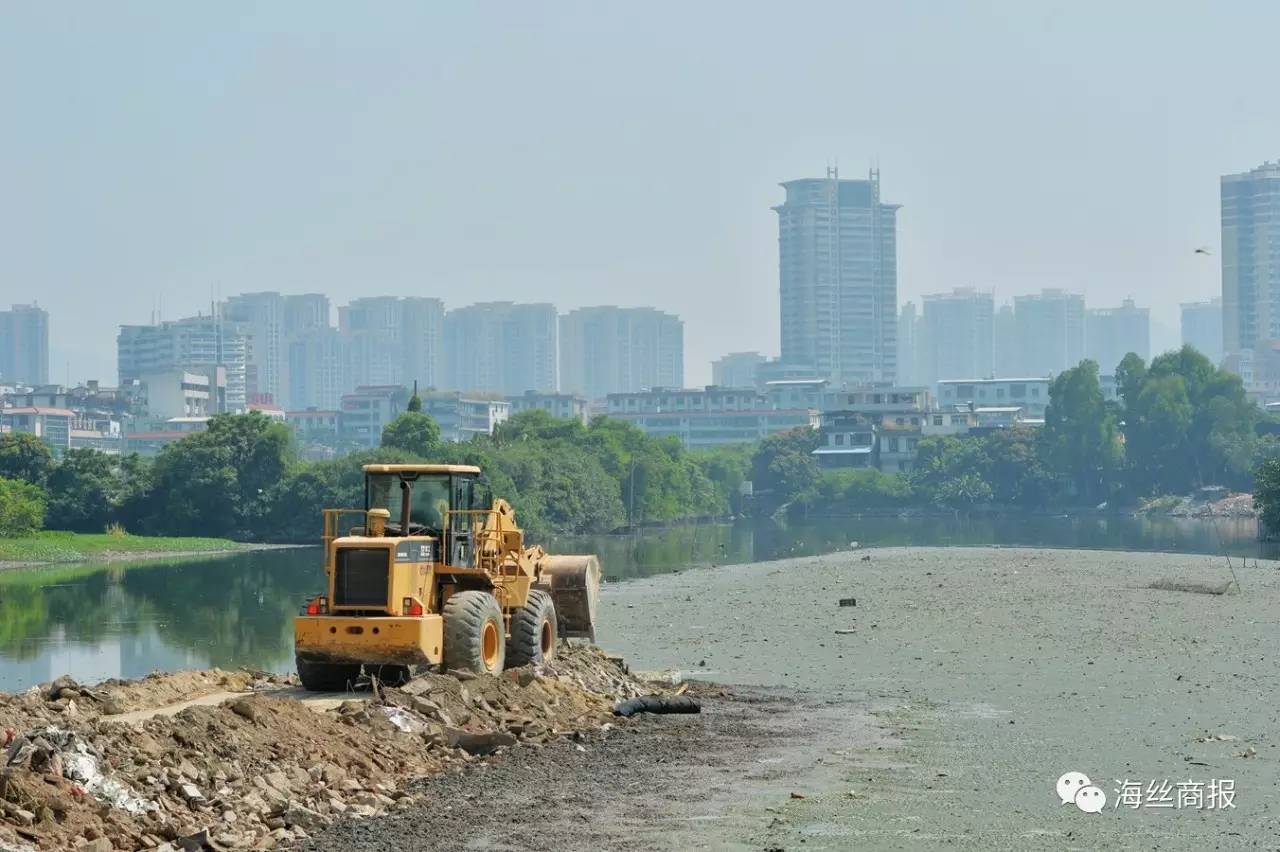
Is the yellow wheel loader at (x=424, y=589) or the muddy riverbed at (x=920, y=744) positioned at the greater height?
the yellow wheel loader at (x=424, y=589)

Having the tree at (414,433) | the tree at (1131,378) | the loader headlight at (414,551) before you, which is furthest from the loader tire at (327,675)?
the tree at (1131,378)

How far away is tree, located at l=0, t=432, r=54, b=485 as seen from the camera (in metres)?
93.9

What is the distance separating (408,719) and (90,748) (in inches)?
161

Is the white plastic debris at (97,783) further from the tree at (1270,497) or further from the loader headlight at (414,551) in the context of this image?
the tree at (1270,497)

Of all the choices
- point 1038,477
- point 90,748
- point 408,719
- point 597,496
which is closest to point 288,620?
point 408,719

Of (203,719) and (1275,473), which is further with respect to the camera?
(1275,473)

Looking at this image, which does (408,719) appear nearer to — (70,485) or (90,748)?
(90,748)

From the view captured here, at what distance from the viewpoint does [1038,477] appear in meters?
148

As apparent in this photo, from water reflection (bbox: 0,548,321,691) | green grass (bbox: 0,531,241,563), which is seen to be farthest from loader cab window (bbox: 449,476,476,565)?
green grass (bbox: 0,531,241,563)

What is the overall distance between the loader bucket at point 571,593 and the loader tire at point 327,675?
13.7 ft

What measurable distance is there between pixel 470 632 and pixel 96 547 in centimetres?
6465

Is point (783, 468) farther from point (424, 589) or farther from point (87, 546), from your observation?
point (424, 589)

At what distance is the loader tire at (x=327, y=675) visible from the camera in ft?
67.1

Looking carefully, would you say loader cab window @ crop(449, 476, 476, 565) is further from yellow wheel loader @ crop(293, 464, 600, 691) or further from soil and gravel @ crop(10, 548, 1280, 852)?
soil and gravel @ crop(10, 548, 1280, 852)
